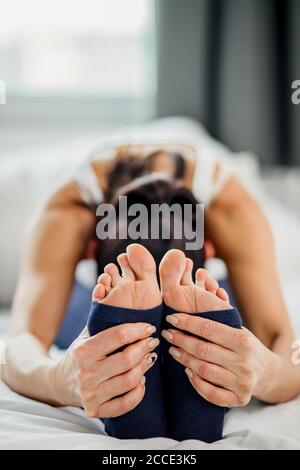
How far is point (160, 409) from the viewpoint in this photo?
0.72m

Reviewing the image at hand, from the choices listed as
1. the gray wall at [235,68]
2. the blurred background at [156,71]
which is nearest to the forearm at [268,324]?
the blurred background at [156,71]

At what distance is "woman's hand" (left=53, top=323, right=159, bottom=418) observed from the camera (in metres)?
0.66

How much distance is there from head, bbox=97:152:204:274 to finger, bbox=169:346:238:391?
0.13 m

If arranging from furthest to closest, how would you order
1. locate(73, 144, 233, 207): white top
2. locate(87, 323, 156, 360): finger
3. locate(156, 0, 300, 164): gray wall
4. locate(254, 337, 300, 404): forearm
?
locate(156, 0, 300, 164): gray wall, locate(73, 144, 233, 207): white top, locate(254, 337, 300, 404): forearm, locate(87, 323, 156, 360): finger

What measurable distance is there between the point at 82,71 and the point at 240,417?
1556 millimetres

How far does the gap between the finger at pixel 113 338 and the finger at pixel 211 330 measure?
51 millimetres

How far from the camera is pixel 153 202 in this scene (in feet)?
3.09

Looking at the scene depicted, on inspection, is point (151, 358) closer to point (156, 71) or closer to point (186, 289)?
point (186, 289)

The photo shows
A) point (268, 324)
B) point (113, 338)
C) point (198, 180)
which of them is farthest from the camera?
point (198, 180)

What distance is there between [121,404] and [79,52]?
1619 millimetres

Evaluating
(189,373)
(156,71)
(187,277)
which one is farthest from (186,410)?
(156,71)

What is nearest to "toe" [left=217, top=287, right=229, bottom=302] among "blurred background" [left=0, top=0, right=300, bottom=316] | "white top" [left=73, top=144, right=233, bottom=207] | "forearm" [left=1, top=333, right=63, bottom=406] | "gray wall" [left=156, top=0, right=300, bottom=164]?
"forearm" [left=1, top=333, right=63, bottom=406]

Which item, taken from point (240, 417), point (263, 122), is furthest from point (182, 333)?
point (263, 122)

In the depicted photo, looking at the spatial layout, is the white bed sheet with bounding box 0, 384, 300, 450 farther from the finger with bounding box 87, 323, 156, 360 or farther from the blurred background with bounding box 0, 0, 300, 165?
the blurred background with bounding box 0, 0, 300, 165
